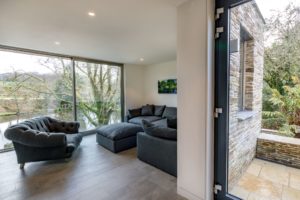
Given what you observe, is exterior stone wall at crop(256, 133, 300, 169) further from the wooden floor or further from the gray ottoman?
the gray ottoman

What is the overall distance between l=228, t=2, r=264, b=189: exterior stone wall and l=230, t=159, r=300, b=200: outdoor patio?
0.12m

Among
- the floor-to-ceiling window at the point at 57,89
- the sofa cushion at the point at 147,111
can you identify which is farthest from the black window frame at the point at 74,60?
the sofa cushion at the point at 147,111

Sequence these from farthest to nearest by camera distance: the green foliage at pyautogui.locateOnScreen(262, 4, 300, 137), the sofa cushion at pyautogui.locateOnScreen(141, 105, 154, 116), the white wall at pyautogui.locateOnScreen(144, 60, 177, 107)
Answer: the sofa cushion at pyautogui.locateOnScreen(141, 105, 154, 116) < the white wall at pyautogui.locateOnScreen(144, 60, 177, 107) < the green foliage at pyautogui.locateOnScreen(262, 4, 300, 137)

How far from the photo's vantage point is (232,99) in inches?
79.8

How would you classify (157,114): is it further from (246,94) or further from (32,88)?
(32,88)

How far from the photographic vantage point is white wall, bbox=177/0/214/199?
184cm

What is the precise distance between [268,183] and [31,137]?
151 inches

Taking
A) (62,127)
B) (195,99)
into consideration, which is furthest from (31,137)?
(195,99)

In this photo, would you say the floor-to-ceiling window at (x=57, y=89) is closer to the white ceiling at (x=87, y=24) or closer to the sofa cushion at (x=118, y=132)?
the white ceiling at (x=87, y=24)

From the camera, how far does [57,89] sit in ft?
15.4

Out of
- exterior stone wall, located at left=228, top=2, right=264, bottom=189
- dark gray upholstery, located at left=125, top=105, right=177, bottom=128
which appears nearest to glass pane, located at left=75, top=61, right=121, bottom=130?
dark gray upholstery, located at left=125, top=105, right=177, bottom=128

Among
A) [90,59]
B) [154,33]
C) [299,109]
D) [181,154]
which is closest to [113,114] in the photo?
[90,59]

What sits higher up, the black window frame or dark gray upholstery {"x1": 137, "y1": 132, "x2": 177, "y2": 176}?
the black window frame

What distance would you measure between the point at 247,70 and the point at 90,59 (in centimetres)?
446
